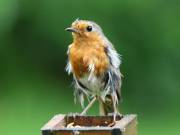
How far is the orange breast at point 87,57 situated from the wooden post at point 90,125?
2.30ft

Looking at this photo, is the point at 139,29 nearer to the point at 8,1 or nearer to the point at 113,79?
the point at 8,1

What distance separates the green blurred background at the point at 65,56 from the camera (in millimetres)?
11562

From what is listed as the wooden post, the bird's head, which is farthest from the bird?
the wooden post

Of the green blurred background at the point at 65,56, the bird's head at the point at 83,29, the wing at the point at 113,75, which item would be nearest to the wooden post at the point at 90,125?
the wing at the point at 113,75

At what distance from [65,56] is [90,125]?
5438 mm

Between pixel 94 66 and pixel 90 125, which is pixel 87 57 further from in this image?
pixel 90 125

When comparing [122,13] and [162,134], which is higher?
[122,13]

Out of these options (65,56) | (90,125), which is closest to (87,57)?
(90,125)

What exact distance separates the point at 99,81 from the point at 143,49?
15.7ft

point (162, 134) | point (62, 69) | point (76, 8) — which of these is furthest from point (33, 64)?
point (162, 134)

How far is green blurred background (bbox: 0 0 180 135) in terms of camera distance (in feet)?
37.9

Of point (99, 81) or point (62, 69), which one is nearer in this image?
point (99, 81)

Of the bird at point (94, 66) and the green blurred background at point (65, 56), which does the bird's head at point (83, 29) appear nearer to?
the bird at point (94, 66)

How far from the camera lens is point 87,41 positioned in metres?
7.31
